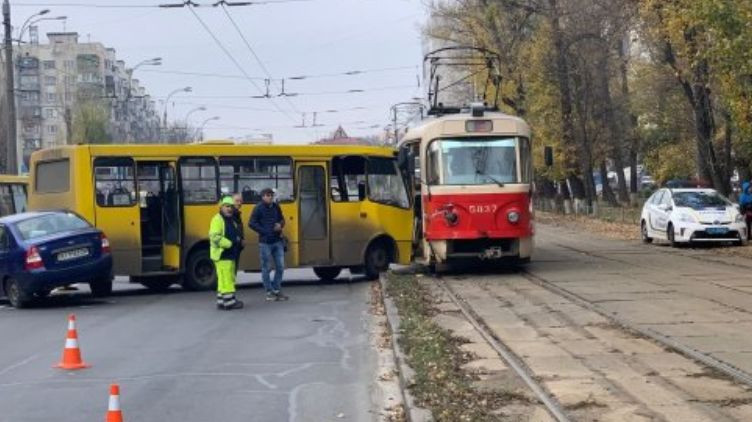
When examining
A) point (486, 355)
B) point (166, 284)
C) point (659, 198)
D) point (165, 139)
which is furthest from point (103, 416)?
point (165, 139)

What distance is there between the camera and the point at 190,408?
8664mm

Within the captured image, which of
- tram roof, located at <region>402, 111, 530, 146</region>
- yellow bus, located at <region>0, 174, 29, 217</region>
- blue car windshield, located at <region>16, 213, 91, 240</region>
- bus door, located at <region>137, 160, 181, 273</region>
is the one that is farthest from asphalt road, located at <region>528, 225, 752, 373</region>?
yellow bus, located at <region>0, 174, 29, 217</region>

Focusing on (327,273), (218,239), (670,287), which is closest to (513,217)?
(670,287)

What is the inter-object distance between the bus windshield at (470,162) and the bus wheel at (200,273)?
4341 mm

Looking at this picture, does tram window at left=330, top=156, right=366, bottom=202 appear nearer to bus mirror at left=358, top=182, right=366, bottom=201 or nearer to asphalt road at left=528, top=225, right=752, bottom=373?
bus mirror at left=358, top=182, right=366, bottom=201

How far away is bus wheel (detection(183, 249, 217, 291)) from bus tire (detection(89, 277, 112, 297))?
54.2 inches

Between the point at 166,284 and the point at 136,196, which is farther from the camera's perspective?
the point at 166,284

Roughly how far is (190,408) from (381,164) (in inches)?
483

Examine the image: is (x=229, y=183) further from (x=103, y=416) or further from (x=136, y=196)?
(x=103, y=416)

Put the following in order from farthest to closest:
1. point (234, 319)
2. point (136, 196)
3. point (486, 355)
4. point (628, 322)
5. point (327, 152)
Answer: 1. point (327, 152)
2. point (136, 196)
3. point (234, 319)
4. point (628, 322)
5. point (486, 355)

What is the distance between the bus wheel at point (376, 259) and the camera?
20.5 metres

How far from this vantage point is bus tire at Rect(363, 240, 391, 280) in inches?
806

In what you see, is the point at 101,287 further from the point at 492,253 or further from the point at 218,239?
the point at 492,253

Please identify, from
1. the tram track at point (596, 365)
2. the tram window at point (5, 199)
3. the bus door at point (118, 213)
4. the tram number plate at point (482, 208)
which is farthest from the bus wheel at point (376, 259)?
the tram window at point (5, 199)
